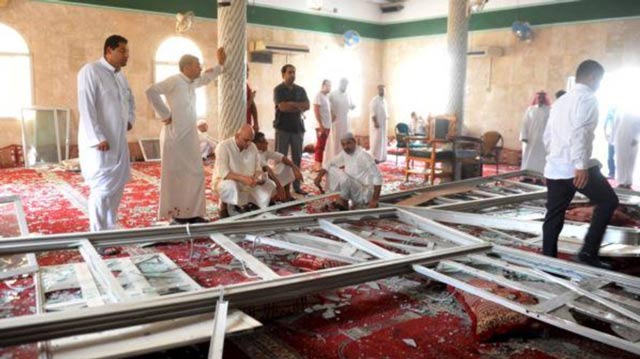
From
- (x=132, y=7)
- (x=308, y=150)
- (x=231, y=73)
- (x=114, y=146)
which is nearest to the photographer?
(x=114, y=146)

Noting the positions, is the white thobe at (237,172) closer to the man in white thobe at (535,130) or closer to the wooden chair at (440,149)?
the wooden chair at (440,149)

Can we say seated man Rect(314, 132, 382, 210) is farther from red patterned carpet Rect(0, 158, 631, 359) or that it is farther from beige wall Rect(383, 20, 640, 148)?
beige wall Rect(383, 20, 640, 148)

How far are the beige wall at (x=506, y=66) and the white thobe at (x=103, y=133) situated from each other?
31.0 feet

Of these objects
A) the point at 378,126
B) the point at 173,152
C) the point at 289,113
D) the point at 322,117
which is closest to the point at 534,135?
the point at 378,126

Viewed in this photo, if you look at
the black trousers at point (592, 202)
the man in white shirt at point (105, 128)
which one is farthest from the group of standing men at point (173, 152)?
the black trousers at point (592, 202)

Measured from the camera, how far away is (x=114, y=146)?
442cm

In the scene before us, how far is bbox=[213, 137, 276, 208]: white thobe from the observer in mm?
5465

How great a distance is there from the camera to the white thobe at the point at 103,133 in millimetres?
4234

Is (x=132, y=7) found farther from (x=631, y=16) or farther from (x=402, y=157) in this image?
(x=631, y=16)

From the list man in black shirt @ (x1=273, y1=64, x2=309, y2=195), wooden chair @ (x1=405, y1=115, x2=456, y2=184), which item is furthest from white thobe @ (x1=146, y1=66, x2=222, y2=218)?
wooden chair @ (x1=405, y1=115, x2=456, y2=184)

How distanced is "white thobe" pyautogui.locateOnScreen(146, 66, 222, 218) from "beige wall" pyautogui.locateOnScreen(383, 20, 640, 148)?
8.58 metres

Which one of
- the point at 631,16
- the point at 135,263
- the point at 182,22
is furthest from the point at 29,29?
the point at 631,16

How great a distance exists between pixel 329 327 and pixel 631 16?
32.5ft

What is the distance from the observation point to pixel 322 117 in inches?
354
